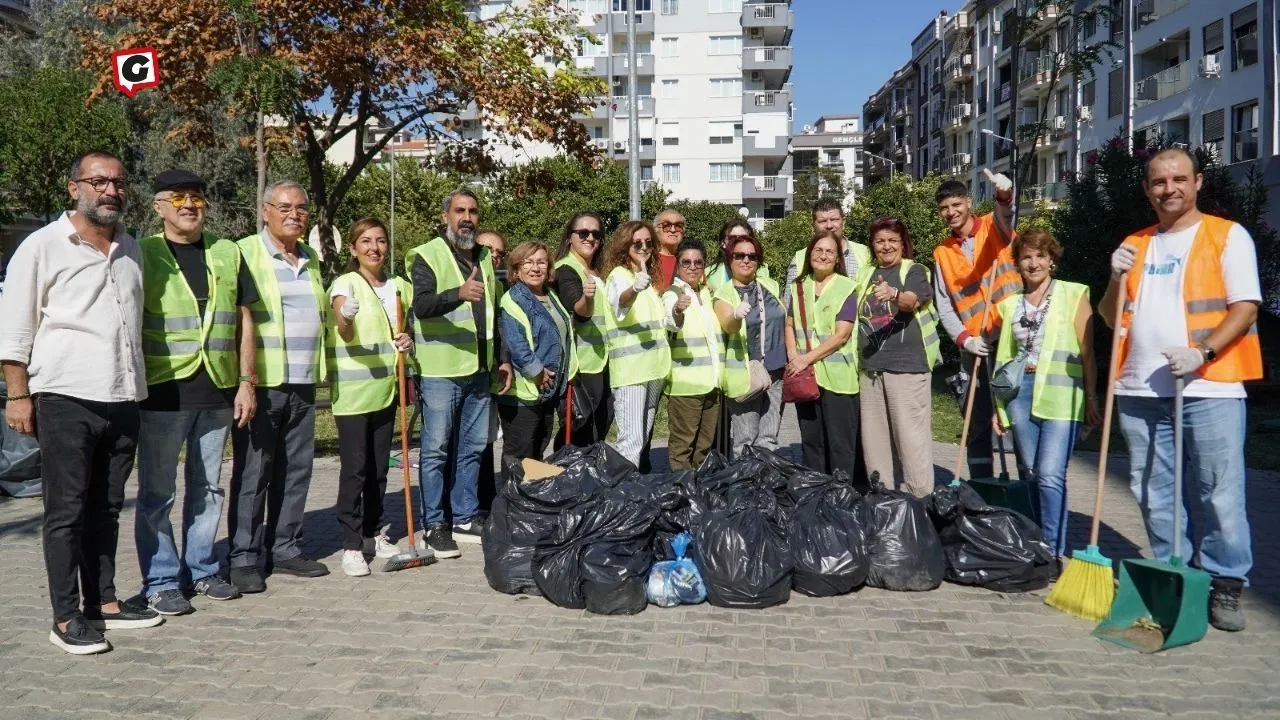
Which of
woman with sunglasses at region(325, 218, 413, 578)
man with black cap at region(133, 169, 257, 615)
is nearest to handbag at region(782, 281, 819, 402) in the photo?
woman with sunglasses at region(325, 218, 413, 578)

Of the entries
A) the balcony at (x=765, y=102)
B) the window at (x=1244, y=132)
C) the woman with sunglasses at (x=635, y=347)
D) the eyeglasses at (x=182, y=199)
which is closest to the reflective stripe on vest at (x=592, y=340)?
the woman with sunglasses at (x=635, y=347)

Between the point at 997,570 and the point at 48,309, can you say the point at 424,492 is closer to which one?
the point at 48,309

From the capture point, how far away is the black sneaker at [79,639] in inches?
170

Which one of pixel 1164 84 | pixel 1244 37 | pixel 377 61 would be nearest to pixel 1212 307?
pixel 377 61

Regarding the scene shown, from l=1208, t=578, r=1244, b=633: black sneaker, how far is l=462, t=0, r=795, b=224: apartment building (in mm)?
51290

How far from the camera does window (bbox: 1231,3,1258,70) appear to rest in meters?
28.0

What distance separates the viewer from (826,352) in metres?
6.19

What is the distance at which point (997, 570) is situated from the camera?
204 inches

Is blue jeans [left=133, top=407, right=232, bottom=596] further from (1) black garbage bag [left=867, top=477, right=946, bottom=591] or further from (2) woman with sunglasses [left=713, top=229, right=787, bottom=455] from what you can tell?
(1) black garbage bag [left=867, top=477, right=946, bottom=591]

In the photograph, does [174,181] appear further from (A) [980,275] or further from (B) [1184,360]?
(B) [1184,360]

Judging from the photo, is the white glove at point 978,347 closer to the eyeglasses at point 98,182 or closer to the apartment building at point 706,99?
the eyeglasses at point 98,182

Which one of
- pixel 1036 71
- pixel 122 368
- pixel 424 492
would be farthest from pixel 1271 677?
pixel 1036 71

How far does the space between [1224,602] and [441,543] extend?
13.6 ft

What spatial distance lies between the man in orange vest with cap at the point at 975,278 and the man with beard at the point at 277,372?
12.1 feet
